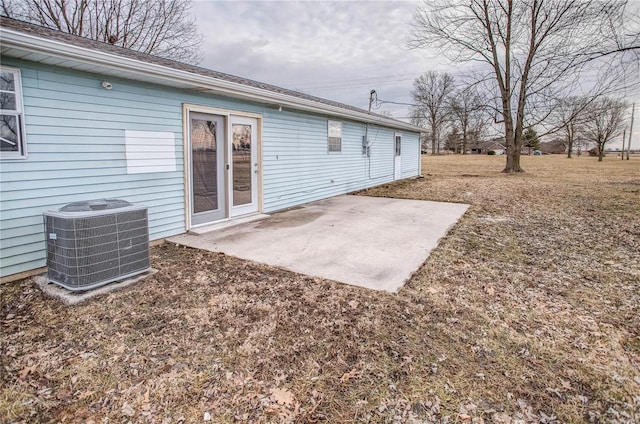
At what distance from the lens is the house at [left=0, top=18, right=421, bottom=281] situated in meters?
3.72

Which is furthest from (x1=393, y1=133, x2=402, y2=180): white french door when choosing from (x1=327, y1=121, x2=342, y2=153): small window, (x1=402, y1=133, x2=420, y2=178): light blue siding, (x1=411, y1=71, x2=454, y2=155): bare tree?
(x1=411, y1=71, x2=454, y2=155): bare tree

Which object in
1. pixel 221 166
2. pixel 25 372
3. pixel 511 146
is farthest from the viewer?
pixel 511 146

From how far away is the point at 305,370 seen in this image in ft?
7.64

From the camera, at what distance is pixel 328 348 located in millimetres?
2570

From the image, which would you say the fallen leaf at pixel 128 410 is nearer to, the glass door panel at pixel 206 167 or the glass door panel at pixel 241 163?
the glass door panel at pixel 206 167

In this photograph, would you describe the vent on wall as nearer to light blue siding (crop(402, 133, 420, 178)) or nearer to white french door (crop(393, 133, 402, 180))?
white french door (crop(393, 133, 402, 180))

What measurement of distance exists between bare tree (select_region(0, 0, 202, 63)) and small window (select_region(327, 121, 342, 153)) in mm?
10340

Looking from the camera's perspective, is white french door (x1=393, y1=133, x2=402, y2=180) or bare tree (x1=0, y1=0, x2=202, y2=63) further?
white french door (x1=393, y1=133, x2=402, y2=180)

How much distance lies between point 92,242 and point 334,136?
7.46 meters

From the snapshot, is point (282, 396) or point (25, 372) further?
point (25, 372)

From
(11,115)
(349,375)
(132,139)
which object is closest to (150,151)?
(132,139)

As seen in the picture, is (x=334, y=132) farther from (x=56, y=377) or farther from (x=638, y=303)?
(x=56, y=377)

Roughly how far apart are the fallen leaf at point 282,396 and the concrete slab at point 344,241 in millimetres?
1669

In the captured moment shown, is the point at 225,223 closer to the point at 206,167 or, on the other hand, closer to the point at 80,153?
the point at 206,167
